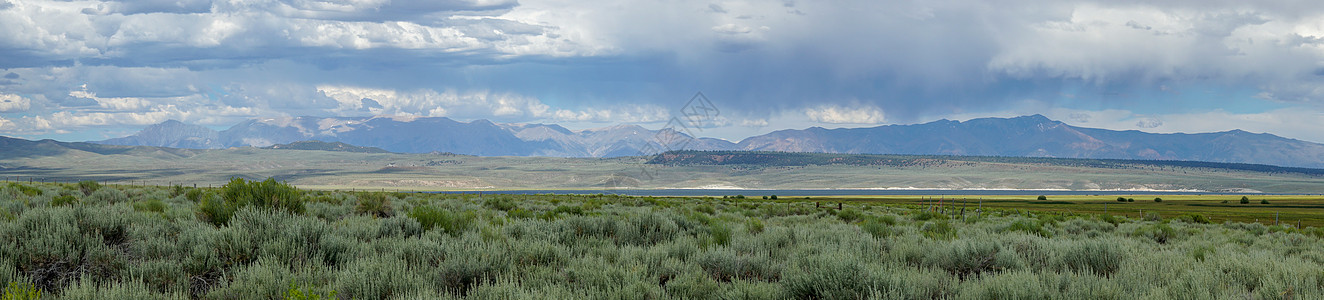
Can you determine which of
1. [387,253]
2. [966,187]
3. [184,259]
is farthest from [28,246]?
[966,187]

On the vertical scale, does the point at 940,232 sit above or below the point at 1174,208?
above

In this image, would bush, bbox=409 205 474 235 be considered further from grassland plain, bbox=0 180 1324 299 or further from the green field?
the green field

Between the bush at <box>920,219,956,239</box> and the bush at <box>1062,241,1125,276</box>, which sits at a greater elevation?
the bush at <box>1062,241,1125,276</box>

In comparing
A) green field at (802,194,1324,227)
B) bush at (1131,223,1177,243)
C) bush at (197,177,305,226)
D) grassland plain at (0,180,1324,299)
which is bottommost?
green field at (802,194,1324,227)

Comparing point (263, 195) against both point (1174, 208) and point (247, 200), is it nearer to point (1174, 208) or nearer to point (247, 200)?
point (247, 200)

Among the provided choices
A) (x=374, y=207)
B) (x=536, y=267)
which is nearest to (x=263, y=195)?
(x=374, y=207)

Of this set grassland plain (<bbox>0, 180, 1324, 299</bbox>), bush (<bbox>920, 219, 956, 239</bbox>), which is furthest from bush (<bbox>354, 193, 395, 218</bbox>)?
bush (<bbox>920, 219, 956, 239</bbox>)

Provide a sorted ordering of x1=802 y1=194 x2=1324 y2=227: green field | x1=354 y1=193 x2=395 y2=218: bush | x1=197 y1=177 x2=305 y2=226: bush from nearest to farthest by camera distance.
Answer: x1=197 y1=177 x2=305 y2=226: bush
x1=354 y1=193 x2=395 y2=218: bush
x1=802 y1=194 x2=1324 y2=227: green field

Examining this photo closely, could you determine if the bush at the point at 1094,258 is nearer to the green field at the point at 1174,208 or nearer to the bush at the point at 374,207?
the bush at the point at 374,207

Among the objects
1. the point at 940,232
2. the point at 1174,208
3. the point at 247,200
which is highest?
the point at 247,200

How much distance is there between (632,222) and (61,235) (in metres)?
6.13

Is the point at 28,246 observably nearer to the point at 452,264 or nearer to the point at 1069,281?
the point at 452,264

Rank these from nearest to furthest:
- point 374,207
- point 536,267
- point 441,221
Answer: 1. point 536,267
2. point 441,221
3. point 374,207

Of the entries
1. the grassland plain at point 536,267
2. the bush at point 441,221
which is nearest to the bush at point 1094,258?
the grassland plain at point 536,267
